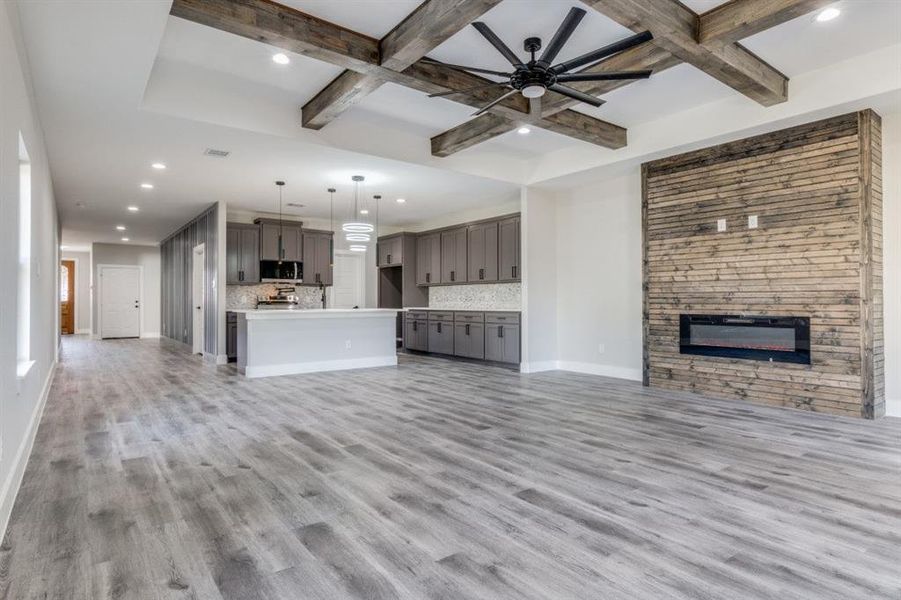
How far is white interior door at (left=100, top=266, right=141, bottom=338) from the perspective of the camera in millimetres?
13703

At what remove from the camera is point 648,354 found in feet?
19.8

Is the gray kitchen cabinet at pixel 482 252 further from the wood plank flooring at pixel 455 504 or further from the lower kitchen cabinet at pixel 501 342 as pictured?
the wood plank flooring at pixel 455 504

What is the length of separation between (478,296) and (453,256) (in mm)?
860

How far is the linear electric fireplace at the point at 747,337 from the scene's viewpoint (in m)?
4.82

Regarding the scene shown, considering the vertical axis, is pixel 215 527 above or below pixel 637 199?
below

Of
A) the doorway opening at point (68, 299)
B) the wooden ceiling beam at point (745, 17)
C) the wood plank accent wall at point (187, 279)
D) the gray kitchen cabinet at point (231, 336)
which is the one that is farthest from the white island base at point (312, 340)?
the doorway opening at point (68, 299)

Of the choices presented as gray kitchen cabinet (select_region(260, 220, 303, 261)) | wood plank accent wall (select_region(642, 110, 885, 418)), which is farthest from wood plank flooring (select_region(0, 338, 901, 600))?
gray kitchen cabinet (select_region(260, 220, 303, 261))

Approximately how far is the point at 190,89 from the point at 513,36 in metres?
2.88

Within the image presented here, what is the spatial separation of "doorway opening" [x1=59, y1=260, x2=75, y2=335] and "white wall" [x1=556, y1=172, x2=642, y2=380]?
50.3 feet

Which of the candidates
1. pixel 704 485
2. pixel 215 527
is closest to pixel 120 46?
pixel 215 527

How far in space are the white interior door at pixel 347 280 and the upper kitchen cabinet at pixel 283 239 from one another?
1.44 m

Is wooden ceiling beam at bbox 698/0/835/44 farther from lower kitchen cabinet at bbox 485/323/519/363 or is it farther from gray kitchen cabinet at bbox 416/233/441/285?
gray kitchen cabinet at bbox 416/233/441/285

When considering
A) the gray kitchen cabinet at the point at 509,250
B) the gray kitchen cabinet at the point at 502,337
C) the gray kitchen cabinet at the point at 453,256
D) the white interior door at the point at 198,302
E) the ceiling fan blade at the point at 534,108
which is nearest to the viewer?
the ceiling fan blade at the point at 534,108

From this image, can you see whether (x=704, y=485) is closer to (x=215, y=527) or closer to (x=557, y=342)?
(x=215, y=527)
